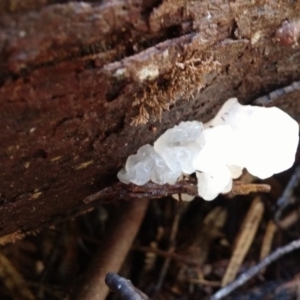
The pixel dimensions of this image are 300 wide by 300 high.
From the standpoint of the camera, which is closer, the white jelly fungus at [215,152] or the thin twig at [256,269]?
the white jelly fungus at [215,152]

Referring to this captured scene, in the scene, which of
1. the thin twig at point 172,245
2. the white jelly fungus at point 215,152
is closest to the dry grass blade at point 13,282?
the thin twig at point 172,245

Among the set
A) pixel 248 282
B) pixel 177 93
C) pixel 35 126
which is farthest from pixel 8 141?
pixel 248 282

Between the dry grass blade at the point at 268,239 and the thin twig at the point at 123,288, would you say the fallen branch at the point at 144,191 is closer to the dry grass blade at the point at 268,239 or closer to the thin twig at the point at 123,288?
the thin twig at the point at 123,288

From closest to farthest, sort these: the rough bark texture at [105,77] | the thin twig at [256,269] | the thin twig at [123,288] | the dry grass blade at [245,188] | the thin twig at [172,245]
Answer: the rough bark texture at [105,77] → the thin twig at [123,288] → the dry grass blade at [245,188] → the thin twig at [256,269] → the thin twig at [172,245]

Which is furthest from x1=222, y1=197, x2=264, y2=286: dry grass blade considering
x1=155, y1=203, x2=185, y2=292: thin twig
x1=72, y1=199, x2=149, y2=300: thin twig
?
x1=72, y1=199, x2=149, y2=300: thin twig

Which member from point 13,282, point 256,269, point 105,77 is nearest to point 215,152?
point 105,77

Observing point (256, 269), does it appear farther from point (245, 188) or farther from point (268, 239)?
point (245, 188)

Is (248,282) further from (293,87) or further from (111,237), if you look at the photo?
(293,87)
